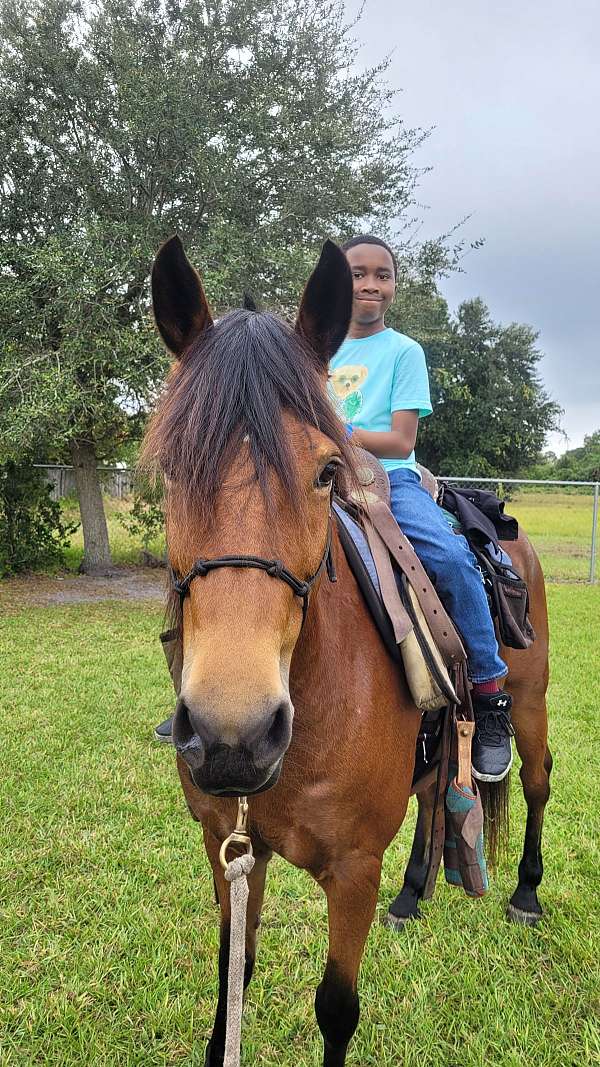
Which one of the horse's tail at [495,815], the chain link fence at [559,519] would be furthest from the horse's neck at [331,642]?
the chain link fence at [559,519]

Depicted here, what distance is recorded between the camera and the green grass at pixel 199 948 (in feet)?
7.45

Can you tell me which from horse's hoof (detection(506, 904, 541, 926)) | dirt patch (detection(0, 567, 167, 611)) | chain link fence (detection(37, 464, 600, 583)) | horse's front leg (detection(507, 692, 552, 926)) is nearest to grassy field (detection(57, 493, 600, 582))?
chain link fence (detection(37, 464, 600, 583))

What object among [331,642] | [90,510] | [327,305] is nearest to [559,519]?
[90,510]

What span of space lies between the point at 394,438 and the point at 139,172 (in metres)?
9.31

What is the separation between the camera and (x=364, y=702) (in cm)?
174

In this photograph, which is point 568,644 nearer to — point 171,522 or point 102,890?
point 102,890

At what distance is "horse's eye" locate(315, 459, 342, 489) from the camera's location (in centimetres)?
140

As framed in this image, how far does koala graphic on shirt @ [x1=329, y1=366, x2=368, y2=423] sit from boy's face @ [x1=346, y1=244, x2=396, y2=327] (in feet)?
0.74

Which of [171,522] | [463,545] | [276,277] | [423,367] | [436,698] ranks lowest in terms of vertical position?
[436,698]

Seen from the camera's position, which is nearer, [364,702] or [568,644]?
[364,702]

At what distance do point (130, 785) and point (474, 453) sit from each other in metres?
24.9

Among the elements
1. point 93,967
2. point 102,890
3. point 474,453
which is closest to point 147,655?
point 102,890

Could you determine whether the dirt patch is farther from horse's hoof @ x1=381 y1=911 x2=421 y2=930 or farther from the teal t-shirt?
the teal t-shirt

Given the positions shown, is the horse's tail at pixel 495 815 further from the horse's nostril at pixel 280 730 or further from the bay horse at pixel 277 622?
the horse's nostril at pixel 280 730
